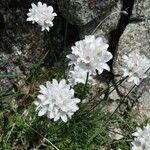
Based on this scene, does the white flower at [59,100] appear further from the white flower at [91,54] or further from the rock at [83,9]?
the rock at [83,9]

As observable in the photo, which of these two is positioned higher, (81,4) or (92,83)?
(81,4)

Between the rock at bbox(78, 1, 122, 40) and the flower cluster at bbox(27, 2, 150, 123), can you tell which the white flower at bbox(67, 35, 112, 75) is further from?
the rock at bbox(78, 1, 122, 40)

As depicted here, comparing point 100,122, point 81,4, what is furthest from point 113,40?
point 100,122

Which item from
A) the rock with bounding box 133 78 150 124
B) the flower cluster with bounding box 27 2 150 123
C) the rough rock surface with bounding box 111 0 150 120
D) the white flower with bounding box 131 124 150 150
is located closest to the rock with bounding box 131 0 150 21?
the rough rock surface with bounding box 111 0 150 120

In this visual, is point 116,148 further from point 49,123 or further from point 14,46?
point 14,46

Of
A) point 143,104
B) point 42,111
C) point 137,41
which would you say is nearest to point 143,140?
point 42,111

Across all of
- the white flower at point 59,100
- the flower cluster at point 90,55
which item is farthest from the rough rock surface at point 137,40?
the flower cluster at point 90,55
